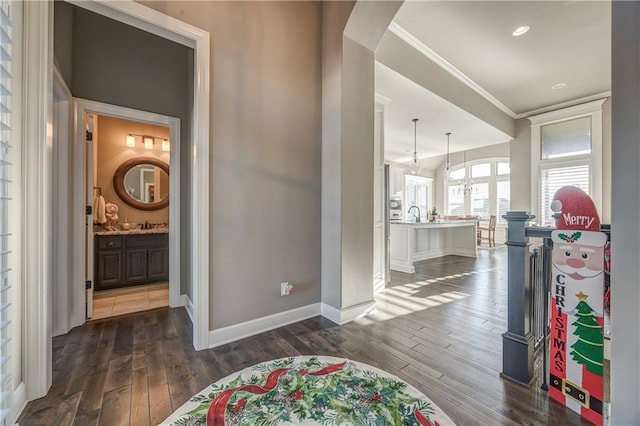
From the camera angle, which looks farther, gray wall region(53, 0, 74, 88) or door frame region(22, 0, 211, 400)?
gray wall region(53, 0, 74, 88)

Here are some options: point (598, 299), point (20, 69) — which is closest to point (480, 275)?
point (598, 299)

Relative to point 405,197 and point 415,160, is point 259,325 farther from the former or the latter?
point 405,197

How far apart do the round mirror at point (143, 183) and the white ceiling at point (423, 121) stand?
3.66 m

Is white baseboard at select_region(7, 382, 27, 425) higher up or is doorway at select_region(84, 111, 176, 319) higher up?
doorway at select_region(84, 111, 176, 319)

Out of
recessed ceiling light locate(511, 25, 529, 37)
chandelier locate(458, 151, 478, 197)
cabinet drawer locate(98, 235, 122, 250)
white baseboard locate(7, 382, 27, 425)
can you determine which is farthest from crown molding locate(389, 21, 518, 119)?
chandelier locate(458, 151, 478, 197)

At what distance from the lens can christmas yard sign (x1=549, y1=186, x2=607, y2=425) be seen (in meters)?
1.31

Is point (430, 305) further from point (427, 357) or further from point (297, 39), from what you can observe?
point (297, 39)

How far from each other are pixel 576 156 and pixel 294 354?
6.29 meters

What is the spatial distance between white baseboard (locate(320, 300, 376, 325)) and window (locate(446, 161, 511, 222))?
858 cm

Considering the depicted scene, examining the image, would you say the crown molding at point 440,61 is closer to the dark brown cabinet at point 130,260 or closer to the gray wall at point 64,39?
the gray wall at point 64,39

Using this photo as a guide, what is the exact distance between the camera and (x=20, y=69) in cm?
139

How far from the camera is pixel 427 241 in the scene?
6.03m

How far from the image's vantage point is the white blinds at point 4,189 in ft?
3.71

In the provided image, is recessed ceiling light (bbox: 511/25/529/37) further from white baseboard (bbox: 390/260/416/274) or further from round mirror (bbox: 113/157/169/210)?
round mirror (bbox: 113/157/169/210)
